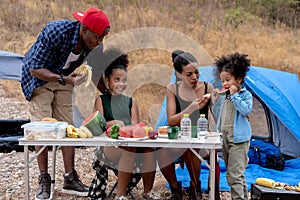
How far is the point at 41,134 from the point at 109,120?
732 millimetres

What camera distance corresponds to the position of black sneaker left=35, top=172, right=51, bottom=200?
163 inches

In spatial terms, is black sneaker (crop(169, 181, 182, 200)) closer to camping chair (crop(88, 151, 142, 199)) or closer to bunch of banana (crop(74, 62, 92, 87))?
camping chair (crop(88, 151, 142, 199))

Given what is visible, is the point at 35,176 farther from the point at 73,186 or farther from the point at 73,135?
the point at 73,135

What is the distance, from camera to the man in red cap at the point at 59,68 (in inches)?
159

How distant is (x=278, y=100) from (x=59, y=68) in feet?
9.49

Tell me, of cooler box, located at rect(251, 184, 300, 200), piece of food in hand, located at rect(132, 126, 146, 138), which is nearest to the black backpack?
cooler box, located at rect(251, 184, 300, 200)

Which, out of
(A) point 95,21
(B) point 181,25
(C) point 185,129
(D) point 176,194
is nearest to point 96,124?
(C) point 185,129

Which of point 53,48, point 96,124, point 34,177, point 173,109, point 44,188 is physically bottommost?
point 34,177

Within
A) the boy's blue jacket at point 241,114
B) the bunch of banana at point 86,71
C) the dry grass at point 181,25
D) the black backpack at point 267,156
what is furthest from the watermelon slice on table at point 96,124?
the dry grass at point 181,25

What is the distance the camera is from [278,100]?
584cm

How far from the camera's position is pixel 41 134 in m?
3.63

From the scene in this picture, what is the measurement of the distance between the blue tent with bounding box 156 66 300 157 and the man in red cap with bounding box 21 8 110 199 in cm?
143

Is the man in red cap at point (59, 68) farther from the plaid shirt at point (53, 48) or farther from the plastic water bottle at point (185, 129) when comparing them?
the plastic water bottle at point (185, 129)

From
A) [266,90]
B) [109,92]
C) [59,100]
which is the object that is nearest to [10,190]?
[59,100]
